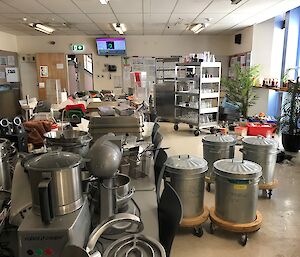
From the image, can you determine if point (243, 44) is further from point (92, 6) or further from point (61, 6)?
point (61, 6)

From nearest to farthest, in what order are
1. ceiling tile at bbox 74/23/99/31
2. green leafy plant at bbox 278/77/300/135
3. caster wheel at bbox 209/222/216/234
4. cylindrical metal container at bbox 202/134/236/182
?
caster wheel at bbox 209/222/216/234 < cylindrical metal container at bbox 202/134/236/182 < green leafy plant at bbox 278/77/300/135 < ceiling tile at bbox 74/23/99/31

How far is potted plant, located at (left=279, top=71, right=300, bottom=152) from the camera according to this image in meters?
4.79

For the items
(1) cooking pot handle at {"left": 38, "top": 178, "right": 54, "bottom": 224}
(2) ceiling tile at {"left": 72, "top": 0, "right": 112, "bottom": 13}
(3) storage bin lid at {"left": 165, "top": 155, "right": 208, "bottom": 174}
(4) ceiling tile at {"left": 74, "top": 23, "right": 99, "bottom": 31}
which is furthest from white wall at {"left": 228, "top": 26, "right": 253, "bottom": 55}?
(1) cooking pot handle at {"left": 38, "top": 178, "right": 54, "bottom": 224}

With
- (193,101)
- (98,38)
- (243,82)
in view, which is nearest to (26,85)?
(98,38)

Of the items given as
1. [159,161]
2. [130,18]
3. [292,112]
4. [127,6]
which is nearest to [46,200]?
[159,161]

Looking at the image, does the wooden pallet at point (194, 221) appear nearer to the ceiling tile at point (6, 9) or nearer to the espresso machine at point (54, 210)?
the espresso machine at point (54, 210)

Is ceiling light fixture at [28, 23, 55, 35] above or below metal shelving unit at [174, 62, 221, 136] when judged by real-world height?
above

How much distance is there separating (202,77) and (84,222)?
5440 millimetres

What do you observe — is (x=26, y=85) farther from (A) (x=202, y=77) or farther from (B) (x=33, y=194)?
(B) (x=33, y=194)

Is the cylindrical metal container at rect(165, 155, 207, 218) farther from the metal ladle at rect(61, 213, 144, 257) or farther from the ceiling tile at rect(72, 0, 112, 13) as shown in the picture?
the ceiling tile at rect(72, 0, 112, 13)

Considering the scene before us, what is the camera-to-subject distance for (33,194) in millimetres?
1091

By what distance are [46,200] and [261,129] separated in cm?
544

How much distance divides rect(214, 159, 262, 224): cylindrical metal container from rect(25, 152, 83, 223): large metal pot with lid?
1681 mm

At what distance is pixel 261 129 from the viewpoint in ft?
18.7
